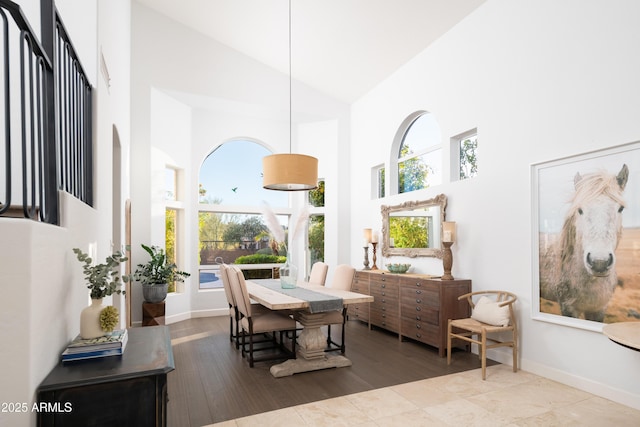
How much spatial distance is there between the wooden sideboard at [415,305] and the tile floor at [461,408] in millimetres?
942

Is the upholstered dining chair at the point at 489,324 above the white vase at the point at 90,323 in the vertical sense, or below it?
below

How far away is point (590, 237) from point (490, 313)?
3.78 ft

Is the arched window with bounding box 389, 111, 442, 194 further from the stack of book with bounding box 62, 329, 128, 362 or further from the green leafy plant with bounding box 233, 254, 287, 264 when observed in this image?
the stack of book with bounding box 62, 329, 128, 362

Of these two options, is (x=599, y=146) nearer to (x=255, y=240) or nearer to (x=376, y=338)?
(x=376, y=338)

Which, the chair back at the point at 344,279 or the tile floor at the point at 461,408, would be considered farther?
the chair back at the point at 344,279

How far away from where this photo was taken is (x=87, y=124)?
2.44 m

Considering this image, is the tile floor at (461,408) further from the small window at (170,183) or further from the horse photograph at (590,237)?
the small window at (170,183)

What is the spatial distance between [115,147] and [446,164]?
400cm

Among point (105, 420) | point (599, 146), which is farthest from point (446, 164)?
point (105, 420)

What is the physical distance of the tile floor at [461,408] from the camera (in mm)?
2746

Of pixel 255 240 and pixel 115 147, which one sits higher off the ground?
pixel 115 147

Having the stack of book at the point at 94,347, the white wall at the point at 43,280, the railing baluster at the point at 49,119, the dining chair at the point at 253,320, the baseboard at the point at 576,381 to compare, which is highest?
the railing baluster at the point at 49,119

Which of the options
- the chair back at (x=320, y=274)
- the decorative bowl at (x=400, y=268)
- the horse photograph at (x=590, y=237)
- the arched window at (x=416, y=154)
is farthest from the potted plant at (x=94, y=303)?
the arched window at (x=416, y=154)

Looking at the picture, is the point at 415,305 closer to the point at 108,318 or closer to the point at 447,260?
the point at 447,260
